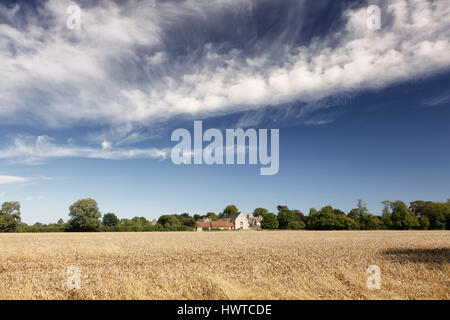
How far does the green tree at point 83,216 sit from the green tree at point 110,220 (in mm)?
29953

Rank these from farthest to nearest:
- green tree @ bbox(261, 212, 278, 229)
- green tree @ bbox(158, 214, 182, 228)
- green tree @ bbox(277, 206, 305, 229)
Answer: green tree @ bbox(158, 214, 182, 228) → green tree @ bbox(261, 212, 278, 229) → green tree @ bbox(277, 206, 305, 229)

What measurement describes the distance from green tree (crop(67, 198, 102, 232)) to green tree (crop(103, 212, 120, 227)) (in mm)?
29953

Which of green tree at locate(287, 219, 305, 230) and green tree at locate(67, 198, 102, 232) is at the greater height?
green tree at locate(67, 198, 102, 232)

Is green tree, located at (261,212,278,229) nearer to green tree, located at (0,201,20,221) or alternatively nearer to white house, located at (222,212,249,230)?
white house, located at (222,212,249,230)

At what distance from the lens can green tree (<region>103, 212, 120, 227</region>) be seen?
12325 cm

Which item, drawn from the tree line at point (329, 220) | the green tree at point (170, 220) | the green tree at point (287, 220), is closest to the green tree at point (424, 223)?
the tree line at point (329, 220)

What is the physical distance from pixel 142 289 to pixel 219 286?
2.08m

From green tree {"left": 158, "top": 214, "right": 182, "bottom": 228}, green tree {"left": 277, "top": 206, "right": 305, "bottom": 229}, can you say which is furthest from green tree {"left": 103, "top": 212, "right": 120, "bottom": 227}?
green tree {"left": 277, "top": 206, "right": 305, "bottom": 229}

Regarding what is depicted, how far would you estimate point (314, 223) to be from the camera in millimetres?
97688

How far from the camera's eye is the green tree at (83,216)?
9194 centimetres

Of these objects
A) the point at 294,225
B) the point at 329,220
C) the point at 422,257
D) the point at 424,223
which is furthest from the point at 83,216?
the point at 424,223
